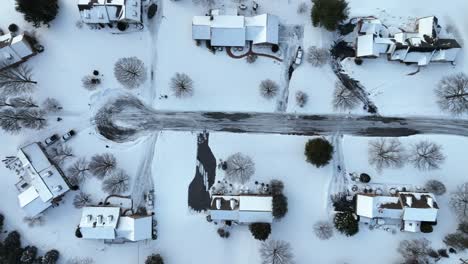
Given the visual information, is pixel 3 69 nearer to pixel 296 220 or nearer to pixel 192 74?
pixel 192 74

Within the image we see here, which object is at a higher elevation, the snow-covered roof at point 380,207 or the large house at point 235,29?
the large house at point 235,29

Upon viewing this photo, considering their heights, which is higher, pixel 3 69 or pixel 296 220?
pixel 3 69

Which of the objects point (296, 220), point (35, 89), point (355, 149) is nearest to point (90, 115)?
point (35, 89)

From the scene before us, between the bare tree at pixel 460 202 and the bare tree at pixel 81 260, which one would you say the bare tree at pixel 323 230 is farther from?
the bare tree at pixel 81 260

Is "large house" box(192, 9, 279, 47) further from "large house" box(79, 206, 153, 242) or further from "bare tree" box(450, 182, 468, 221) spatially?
"bare tree" box(450, 182, 468, 221)

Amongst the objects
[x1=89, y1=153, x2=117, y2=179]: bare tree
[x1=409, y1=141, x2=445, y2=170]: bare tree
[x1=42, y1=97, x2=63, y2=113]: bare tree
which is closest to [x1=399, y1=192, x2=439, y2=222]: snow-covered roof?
[x1=409, y1=141, x2=445, y2=170]: bare tree

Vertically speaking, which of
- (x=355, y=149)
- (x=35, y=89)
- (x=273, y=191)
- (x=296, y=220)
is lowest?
(x=296, y=220)

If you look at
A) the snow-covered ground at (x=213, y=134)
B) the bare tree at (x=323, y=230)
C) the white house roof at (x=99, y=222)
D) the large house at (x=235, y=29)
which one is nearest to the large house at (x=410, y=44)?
the snow-covered ground at (x=213, y=134)
